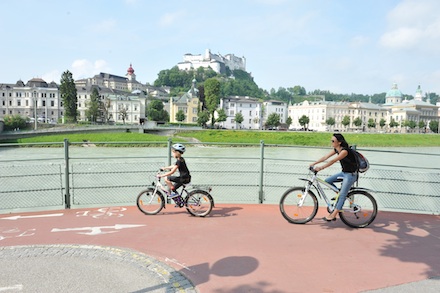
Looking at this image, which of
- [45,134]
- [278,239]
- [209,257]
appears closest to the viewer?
[209,257]

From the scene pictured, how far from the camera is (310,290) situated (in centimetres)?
389

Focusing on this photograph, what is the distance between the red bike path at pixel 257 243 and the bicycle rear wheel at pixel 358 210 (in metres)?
0.15

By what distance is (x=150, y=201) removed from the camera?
6.99m

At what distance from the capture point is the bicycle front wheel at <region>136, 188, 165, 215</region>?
22.9ft

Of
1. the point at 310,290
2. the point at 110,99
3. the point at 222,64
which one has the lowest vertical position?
the point at 310,290

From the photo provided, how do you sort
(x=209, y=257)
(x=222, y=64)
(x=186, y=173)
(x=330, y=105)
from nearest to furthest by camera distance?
(x=209, y=257), (x=186, y=173), (x=330, y=105), (x=222, y=64)

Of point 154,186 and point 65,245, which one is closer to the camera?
point 65,245

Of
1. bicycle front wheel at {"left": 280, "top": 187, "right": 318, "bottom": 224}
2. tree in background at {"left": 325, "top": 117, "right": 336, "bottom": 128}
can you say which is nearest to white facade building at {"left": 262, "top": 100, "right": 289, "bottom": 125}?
tree in background at {"left": 325, "top": 117, "right": 336, "bottom": 128}

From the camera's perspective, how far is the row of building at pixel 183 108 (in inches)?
3935

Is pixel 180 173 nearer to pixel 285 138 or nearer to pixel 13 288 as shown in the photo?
pixel 13 288

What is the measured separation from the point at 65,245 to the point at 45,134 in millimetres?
52489

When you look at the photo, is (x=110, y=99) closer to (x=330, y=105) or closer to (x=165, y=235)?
(x=330, y=105)

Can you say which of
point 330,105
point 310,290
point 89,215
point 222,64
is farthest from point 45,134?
point 222,64

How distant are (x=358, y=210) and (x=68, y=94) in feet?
246
